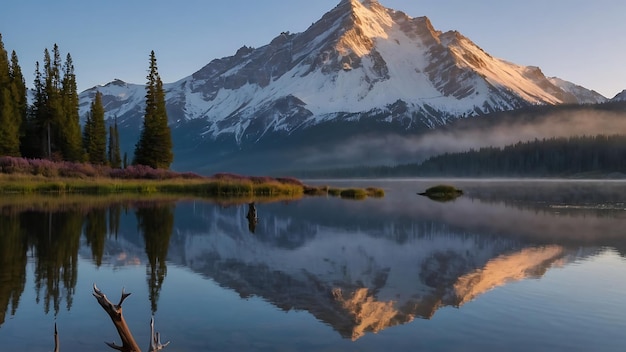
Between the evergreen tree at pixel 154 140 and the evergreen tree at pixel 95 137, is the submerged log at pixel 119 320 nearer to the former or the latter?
the evergreen tree at pixel 154 140

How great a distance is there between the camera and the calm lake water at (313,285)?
13602 mm

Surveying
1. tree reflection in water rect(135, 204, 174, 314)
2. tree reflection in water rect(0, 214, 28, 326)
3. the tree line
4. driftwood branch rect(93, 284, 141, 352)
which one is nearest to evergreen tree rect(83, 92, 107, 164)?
the tree line

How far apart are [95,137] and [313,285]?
89.3 meters

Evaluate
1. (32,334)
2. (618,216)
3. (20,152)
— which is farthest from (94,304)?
(20,152)

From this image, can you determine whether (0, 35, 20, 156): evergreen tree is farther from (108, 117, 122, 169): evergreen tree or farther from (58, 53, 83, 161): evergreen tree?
(108, 117, 122, 169): evergreen tree

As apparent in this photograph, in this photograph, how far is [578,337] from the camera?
1387 cm

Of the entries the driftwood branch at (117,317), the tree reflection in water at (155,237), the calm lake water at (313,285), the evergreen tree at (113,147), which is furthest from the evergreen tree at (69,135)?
the driftwood branch at (117,317)

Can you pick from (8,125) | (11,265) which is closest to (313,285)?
(11,265)

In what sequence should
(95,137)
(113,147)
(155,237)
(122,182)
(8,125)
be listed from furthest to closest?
(113,147) < (95,137) < (8,125) < (122,182) < (155,237)

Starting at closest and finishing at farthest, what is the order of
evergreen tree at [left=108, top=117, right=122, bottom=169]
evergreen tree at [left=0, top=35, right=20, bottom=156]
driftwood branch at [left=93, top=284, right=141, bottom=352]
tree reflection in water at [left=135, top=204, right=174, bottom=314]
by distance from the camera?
driftwood branch at [left=93, top=284, right=141, bottom=352] → tree reflection in water at [left=135, top=204, right=174, bottom=314] → evergreen tree at [left=0, top=35, right=20, bottom=156] → evergreen tree at [left=108, top=117, right=122, bottom=169]

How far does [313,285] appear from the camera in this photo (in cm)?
1953

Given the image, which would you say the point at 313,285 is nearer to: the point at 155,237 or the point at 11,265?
the point at 11,265

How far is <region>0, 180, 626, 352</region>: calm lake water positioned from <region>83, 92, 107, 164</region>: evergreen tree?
63.5 meters

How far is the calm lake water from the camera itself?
1360 cm
